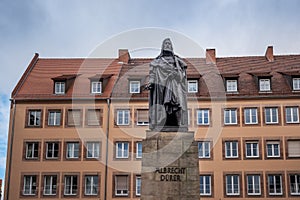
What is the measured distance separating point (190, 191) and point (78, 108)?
30688 mm

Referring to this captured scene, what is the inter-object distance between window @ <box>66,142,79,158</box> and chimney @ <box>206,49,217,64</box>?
1553 centimetres

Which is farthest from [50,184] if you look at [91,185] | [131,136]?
[131,136]

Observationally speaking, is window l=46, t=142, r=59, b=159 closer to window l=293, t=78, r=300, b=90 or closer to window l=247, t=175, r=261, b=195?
window l=247, t=175, r=261, b=195

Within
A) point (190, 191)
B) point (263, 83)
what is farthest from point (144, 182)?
point (263, 83)

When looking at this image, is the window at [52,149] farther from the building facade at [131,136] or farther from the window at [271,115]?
the window at [271,115]

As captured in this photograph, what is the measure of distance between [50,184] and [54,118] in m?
5.86

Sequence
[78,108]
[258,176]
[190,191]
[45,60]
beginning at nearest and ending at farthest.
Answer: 1. [190,191]
2. [258,176]
3. [78,108]
4. [45,60]

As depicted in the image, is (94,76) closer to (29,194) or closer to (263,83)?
(29,194)

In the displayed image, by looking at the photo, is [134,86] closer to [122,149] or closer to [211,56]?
[122,149]

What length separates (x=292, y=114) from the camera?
4150 cm

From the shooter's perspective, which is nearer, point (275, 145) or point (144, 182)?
point (144, 182)

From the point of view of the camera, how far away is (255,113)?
41844 mm

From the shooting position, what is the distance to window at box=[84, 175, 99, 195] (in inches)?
1609

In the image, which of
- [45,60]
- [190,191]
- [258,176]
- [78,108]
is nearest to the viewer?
[190,191]
